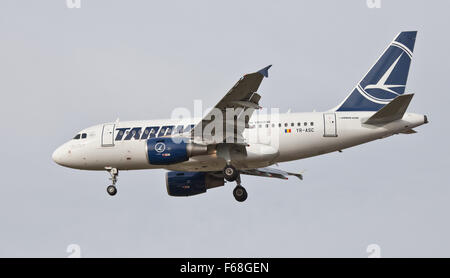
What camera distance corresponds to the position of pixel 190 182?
144 feet

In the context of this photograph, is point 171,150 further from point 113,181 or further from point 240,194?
point 240,194

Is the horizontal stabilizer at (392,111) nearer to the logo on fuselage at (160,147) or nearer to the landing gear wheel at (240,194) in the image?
the landing gear wheel at (240,194)

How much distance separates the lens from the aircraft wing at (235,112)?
3571 centimetres

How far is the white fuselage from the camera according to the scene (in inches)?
1544

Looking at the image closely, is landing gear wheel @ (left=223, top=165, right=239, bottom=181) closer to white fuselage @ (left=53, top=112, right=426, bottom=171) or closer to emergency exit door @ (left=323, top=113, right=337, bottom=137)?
white fuselage @ (left=53, top=112, right=426, bottom=171)

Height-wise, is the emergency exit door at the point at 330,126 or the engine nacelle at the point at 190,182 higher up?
the emergency exit door at the point at 330,126

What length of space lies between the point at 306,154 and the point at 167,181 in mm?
8060

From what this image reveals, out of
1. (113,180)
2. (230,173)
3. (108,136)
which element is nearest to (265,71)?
(230,173)

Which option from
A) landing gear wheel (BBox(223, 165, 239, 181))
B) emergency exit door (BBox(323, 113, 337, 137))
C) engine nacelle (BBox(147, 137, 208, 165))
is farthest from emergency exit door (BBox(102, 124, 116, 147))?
emergency exit door (BBox(323, 113, 337, 137))

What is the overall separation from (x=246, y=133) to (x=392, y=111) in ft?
22.5

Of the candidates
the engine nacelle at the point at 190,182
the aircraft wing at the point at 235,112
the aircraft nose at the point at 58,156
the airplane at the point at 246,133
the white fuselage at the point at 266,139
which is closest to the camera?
the aircraft wing at the point at 235,112

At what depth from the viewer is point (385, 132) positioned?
3888 cm

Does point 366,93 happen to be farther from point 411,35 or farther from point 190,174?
point 190,174

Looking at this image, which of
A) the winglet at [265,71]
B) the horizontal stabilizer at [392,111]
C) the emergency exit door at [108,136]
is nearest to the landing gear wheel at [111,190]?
the emergency exit door at [108,136]
